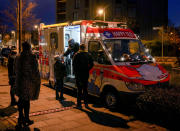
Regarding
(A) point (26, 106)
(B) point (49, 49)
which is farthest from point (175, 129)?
(B) point (49, 49)

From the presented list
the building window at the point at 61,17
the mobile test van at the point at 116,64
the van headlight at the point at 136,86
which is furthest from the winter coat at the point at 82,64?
the building window at the point at 61,17

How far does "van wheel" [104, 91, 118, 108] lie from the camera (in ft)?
22.5

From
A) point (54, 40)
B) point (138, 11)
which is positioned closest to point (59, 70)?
point (54, 40)

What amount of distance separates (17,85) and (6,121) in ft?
3.82

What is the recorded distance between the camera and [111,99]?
7.03 metres

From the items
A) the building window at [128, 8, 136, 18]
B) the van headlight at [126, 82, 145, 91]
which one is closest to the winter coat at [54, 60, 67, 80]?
the van headlight at [126, 82, 145, 91]

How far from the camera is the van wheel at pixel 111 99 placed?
686 centimetres

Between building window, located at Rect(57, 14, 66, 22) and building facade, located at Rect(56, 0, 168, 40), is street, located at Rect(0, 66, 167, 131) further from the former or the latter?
building window, located at Rect(57, 14, 66, 22)

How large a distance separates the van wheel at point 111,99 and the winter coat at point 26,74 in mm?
2502

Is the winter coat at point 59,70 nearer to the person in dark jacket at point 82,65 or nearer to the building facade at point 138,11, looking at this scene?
the person in dark jacket at point 82,65

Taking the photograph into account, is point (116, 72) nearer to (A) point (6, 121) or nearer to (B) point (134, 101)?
(B) point (134, 101)

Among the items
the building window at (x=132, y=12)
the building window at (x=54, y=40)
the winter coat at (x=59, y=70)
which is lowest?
the winter coat at (x=59, y=70)

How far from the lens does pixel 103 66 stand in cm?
728

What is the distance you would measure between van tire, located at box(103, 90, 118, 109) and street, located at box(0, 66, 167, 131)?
180 millimetres
